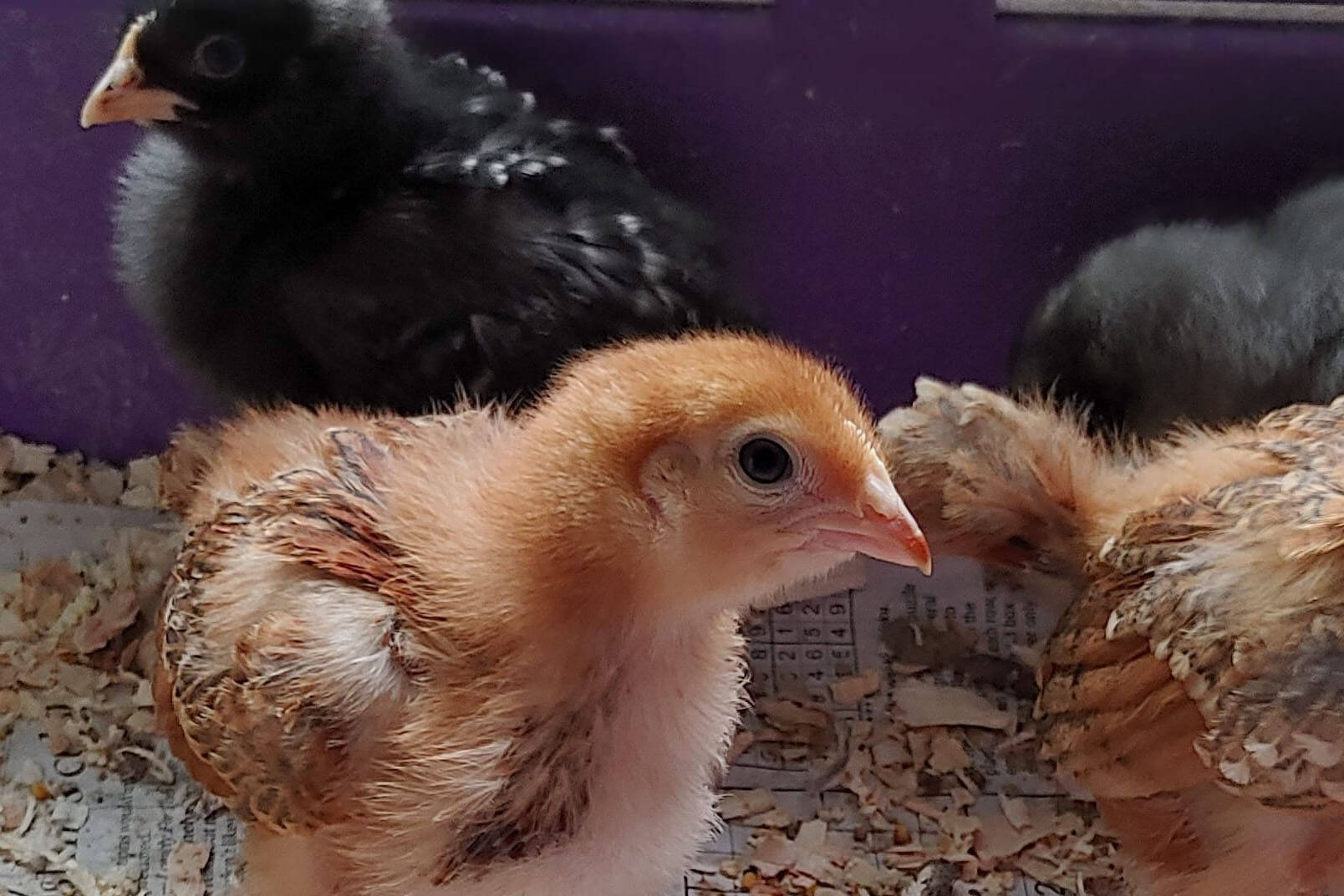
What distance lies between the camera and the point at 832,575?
189 centimetres

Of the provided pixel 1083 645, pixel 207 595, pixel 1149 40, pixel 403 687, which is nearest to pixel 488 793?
pixel 403 687

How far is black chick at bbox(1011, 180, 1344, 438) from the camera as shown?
162 cm

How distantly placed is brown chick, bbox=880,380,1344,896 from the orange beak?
13.5 inches

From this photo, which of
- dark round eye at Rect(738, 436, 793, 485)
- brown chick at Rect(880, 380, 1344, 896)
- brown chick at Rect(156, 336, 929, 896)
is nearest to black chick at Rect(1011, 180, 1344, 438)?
brown chick at Rect(880, 380, 1344, 896)

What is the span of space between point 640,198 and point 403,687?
2.30 feet

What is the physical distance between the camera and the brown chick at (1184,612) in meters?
1.20

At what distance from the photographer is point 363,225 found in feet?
5.18

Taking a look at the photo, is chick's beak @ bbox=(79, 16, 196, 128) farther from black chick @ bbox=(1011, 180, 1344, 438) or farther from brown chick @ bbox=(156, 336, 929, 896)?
black chick @ bbox=(1011, 180, 1344, 438)

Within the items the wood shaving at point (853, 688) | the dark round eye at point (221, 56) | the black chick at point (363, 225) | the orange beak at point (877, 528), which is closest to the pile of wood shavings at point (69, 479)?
the black chick at point (363, 225)

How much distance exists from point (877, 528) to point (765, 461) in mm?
94

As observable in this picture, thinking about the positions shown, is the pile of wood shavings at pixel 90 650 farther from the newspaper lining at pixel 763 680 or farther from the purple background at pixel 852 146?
the purple background at pixel 852 146

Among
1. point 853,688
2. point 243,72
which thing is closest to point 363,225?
point 243,72

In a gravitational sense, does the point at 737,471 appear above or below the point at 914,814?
above

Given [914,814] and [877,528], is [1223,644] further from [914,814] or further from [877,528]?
[914,814]
